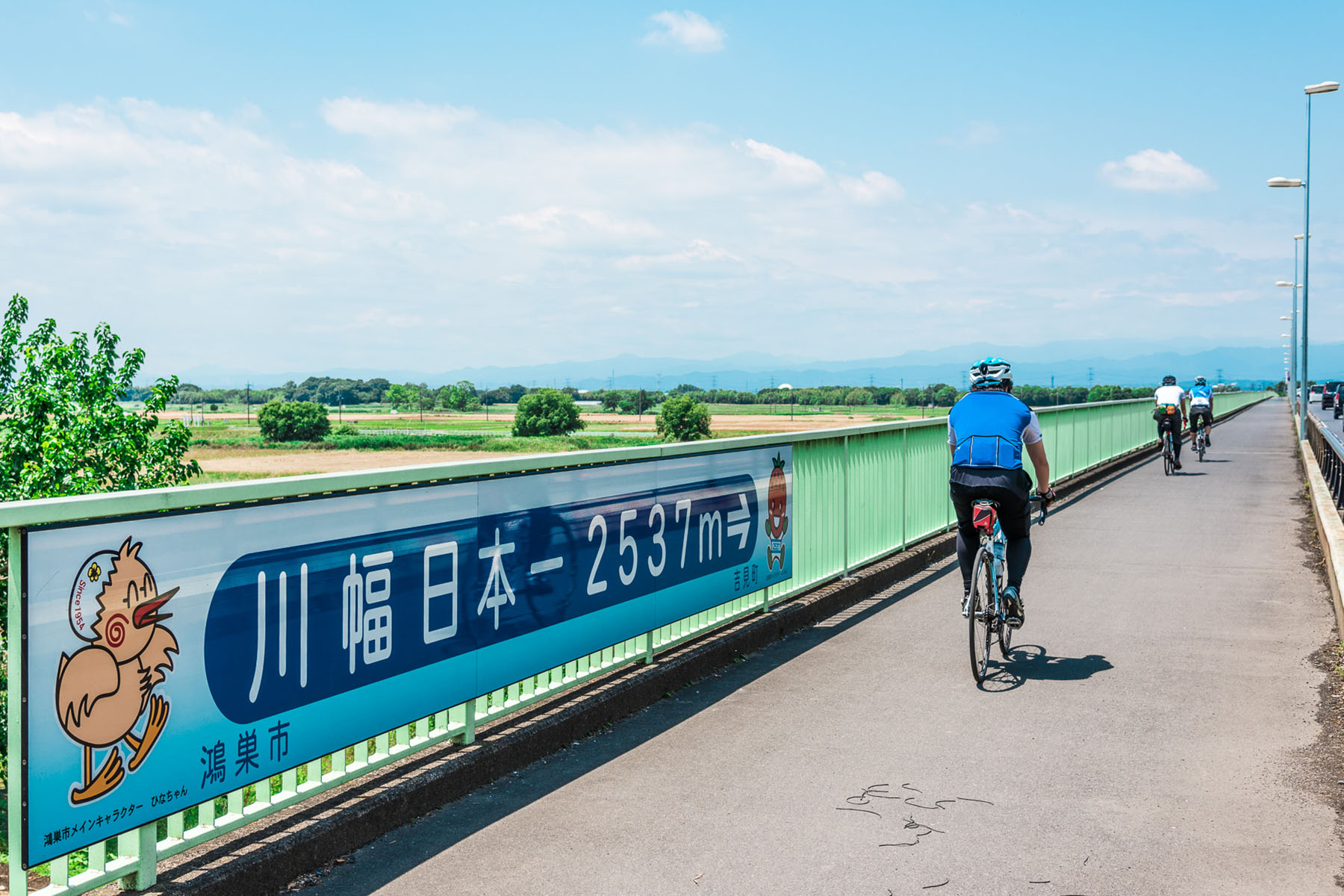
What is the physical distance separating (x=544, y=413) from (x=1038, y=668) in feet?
601

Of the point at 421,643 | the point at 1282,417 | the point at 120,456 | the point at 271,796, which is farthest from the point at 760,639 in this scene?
the point at 1282,417

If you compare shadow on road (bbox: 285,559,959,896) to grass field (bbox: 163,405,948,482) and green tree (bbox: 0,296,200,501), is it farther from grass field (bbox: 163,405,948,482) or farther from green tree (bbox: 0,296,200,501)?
grass field (bbox: 163,405,948,482)

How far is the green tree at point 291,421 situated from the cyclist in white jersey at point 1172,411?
6754 inches

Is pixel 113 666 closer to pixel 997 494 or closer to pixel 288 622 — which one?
pixel 288 622

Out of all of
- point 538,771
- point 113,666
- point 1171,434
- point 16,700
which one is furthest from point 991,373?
point 1171,434

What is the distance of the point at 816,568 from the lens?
8.70 meters

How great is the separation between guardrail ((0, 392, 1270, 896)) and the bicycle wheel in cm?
158

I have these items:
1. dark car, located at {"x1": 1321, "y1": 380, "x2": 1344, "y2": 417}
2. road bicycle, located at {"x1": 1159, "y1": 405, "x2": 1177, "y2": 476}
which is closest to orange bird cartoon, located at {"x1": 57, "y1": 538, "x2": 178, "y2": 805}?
road bicycle, located at {"x1": 1159, "y1": 405, "x2": 1177, "y2": 476}

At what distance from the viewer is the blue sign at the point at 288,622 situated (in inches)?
120

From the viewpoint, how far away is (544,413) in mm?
188375

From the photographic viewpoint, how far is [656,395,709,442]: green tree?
18188 cm

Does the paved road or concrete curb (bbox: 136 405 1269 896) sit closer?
concrete curb (bbox: 136 405 1269 896)

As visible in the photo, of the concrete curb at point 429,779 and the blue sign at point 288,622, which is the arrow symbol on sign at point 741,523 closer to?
the concrete curb at point 429,779

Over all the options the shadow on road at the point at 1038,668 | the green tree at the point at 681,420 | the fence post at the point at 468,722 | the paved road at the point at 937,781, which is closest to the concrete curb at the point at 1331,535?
the paved road at the point at 937,781
